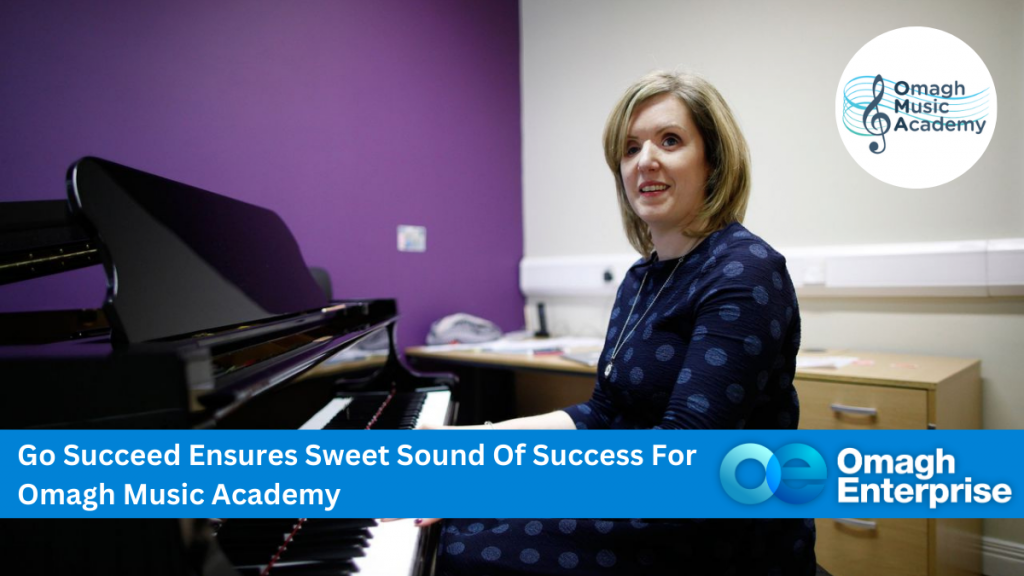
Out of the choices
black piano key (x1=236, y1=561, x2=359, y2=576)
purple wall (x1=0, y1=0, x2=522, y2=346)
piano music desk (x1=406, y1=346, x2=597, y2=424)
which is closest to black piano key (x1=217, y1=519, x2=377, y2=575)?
black piano key (x1=236, y1=561, x2=359, y2=576)

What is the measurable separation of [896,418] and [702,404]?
3.57 feet

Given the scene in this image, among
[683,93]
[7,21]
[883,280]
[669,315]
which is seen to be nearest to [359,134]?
[7,21]

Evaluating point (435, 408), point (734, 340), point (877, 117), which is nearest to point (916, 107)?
point (877, 117)

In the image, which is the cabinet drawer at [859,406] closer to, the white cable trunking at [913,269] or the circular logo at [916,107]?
the white cable trunking at [913,269]

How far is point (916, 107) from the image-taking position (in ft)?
7.22

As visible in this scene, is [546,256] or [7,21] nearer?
[7,21]

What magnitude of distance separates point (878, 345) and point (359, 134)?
2.37m

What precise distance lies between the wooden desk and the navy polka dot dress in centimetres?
78

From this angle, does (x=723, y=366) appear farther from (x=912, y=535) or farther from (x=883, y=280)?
(x=883, y=280)

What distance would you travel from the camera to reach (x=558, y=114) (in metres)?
3.31

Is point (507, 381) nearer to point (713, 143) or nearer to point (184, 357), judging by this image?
point (713, 143)

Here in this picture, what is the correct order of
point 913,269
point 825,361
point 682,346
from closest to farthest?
point 682,346, point 825,361, point 913,269

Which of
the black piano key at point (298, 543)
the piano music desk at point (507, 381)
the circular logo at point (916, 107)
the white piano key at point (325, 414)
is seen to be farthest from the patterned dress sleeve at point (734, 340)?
the circular logo at point (916, 107)

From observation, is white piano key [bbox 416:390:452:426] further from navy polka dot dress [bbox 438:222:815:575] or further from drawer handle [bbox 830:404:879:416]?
drawer handle [bbox 830:404:879:416]
